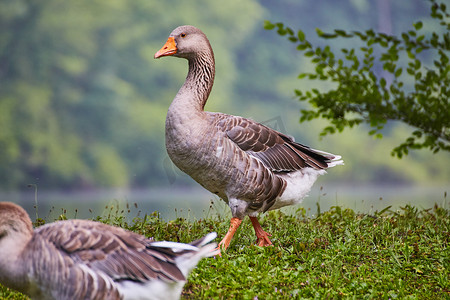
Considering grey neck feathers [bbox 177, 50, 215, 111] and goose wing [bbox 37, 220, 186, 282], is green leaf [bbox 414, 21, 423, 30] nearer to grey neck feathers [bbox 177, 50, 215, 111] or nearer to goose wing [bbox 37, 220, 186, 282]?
grey neck feathers [bbox 177, 50, 215, 111]

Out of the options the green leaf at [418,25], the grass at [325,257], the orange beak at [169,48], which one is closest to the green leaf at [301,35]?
the green leaf at [418,25]

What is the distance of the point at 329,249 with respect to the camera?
6457 millimetres

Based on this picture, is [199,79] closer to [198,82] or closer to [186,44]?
[198,82]

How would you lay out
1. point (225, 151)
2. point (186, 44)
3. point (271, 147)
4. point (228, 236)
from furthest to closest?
1. point (271, 147)
2. point (186, 44)
3. point (228, 236)
4. point (225, 151)

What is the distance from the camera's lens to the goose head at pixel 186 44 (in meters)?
6.46

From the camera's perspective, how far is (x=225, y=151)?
6.17 meters

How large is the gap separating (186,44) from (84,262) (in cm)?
350

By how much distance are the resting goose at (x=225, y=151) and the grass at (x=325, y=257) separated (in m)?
0.61

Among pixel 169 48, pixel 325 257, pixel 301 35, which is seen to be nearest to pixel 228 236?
pixel 325 257

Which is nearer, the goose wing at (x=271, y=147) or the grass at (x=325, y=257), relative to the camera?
the grass at (x=325, y=257)

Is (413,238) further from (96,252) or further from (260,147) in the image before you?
(96,252)

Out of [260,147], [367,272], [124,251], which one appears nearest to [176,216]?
[260,147]

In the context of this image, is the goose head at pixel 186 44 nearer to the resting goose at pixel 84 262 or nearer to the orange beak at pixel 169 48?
the orange beak at pixel 169 48

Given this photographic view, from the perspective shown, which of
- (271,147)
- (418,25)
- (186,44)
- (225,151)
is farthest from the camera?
(271,147)
